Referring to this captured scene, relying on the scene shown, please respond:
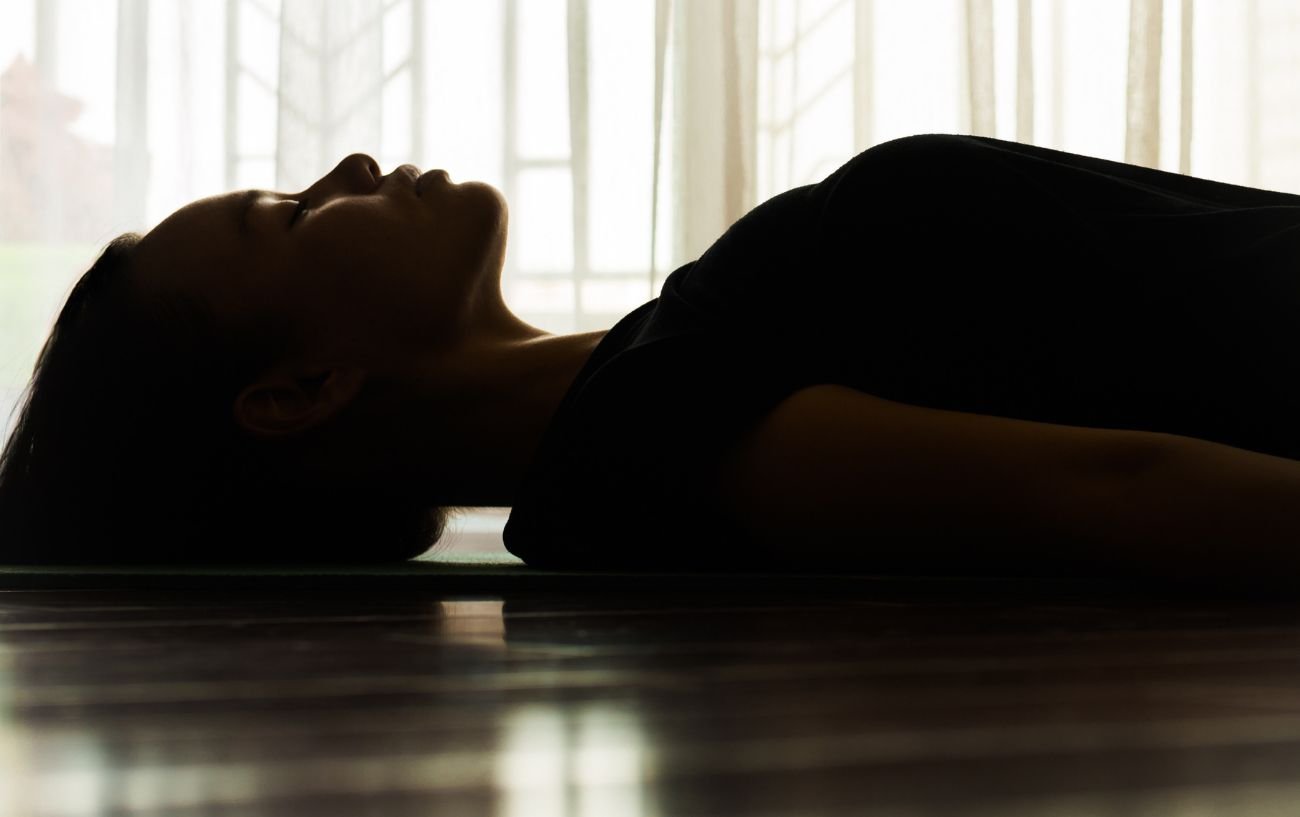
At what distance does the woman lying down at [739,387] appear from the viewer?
0.94 metres

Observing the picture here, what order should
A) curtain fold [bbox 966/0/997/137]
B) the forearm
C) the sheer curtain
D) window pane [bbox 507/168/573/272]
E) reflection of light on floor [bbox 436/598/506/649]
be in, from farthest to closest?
curtain fold [bbox 966/0/997/137]
window pane [bbox 507/168/573/272]
the sheer curtain
the forearm
reflection of light on floor [bbox 436/598/506/649]

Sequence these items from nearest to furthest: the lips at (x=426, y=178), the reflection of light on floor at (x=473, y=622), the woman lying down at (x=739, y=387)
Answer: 1. the reflection of light on floor at (x=473, y=622)
2. the woman lying down at (x=739, y=387)
3. the lips at (x=426, y=178)

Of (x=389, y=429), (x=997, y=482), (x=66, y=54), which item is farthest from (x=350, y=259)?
(x=66, y=54)

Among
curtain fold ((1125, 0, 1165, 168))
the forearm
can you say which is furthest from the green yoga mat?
curtain fold ((1125, 0, 1165, 168))

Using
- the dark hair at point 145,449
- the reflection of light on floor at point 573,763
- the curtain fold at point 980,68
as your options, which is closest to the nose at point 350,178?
the dark hair at point 145,449

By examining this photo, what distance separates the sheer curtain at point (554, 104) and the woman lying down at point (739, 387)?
4.46ft

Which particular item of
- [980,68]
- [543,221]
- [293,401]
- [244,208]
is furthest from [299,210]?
[980,68]

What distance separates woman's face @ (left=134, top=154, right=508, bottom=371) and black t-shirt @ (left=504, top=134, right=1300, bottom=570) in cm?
23

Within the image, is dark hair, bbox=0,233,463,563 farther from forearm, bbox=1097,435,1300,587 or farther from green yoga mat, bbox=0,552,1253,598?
forearm, bbox=1097,435,1300,587

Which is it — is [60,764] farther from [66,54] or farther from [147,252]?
[66,54]

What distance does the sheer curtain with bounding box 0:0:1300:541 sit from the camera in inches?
107

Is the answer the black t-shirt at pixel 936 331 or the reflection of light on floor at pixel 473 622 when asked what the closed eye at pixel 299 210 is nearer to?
the black t-shirt at pixel 936 331

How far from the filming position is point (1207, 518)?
33.1 inches

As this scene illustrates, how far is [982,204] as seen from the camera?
109 cm
